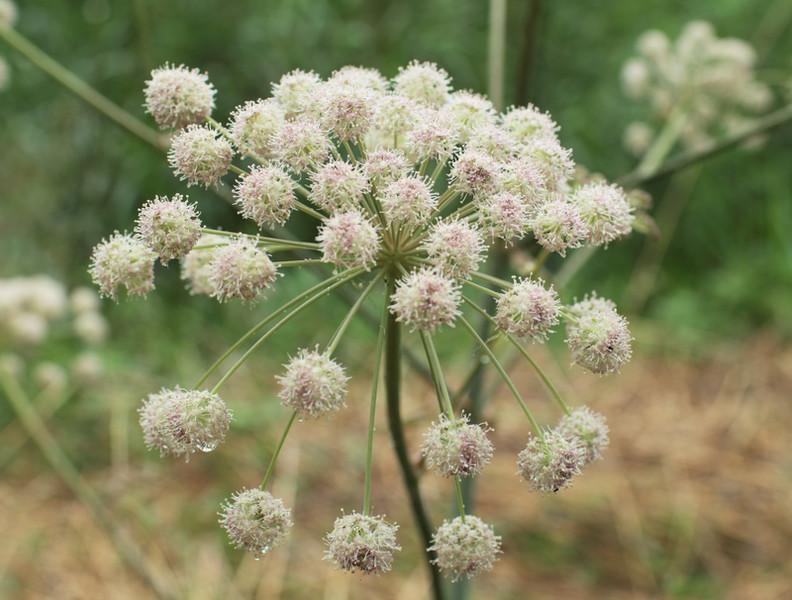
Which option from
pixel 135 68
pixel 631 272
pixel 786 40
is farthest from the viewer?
pixel 786 40

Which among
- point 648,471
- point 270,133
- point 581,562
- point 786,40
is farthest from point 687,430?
point 786,40

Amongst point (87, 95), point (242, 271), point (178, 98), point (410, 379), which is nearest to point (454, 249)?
point (242, 271)

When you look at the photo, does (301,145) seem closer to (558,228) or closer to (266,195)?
(266,195)

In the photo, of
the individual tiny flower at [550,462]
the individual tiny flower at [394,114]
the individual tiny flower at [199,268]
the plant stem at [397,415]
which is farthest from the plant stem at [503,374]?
the individual tiny flower at [199,268]

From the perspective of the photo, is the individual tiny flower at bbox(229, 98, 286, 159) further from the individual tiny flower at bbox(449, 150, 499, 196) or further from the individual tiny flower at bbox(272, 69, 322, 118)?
the individual tiny flower at bbox(449, 150, 499, 196)

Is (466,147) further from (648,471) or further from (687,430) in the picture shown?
(687,430)

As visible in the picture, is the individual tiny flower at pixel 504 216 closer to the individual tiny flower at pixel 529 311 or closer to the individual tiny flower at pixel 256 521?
the individual tiny flower at pixel 529 311

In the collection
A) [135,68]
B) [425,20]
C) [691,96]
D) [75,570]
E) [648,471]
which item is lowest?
[75,570]
